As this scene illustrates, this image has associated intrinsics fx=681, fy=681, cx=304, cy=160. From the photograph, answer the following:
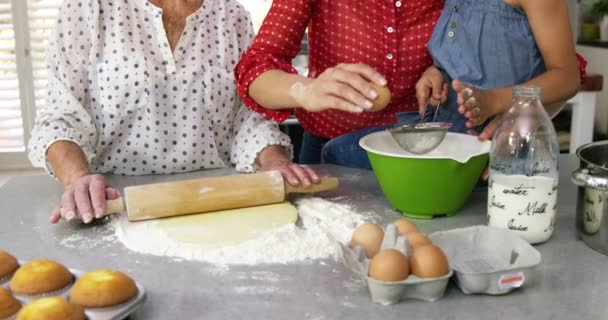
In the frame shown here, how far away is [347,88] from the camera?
117 centimetres

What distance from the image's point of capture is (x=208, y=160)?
1674 mm

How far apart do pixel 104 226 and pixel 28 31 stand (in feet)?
10.6

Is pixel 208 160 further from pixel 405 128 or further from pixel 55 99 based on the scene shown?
pixel 405 128

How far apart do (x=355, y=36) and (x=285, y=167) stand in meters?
0.35

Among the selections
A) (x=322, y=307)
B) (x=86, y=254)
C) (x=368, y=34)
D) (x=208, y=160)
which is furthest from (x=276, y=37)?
(x=322, y=307)

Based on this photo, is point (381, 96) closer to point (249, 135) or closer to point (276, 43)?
point (276, 43)

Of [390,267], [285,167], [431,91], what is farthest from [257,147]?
[390,267]

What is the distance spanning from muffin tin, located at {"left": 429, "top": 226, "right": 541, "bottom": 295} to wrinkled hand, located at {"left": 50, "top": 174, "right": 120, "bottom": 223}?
59 centimetres

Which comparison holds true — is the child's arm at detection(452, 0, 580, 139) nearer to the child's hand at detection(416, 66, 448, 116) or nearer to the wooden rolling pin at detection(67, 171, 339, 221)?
the child's hand at detection(416, 66, 448, 116)

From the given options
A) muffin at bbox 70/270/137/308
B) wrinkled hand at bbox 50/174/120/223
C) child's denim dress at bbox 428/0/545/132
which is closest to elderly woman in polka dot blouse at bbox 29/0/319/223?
wrinkled hand at bbox 50/174/120/223

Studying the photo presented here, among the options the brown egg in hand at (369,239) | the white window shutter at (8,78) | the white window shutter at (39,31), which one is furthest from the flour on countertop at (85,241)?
the white window shutter at (8,78)

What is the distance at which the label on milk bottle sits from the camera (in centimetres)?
103

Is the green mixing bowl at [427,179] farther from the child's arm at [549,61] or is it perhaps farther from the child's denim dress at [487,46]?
the child's denim dress at [487,46]

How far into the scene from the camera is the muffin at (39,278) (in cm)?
85
